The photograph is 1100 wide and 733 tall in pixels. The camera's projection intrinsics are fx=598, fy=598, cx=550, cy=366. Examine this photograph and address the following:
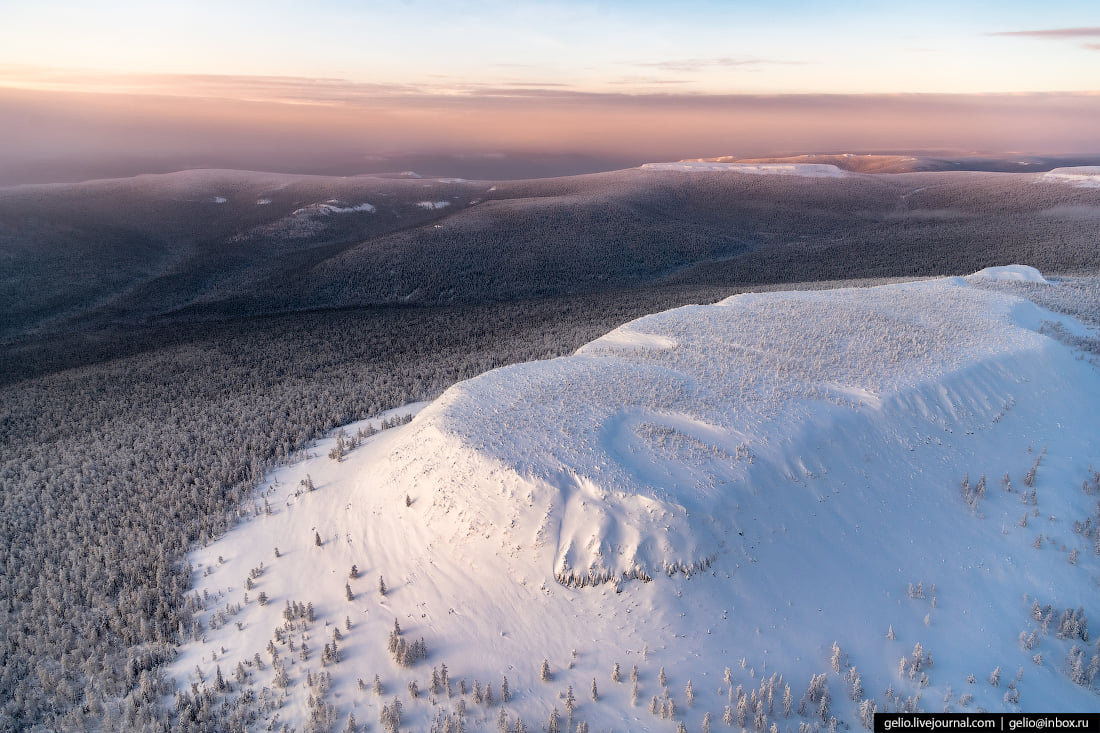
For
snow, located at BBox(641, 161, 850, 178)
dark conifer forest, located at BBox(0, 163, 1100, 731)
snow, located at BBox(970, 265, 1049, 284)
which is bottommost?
dark conifer forest, located at BBox(0, 163, 1100, 731)

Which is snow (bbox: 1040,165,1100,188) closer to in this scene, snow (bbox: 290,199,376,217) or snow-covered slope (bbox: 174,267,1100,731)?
snow-covered slope (bbox: 174,267,1100,731)

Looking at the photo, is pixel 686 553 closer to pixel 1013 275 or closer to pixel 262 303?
pixel 1013 275

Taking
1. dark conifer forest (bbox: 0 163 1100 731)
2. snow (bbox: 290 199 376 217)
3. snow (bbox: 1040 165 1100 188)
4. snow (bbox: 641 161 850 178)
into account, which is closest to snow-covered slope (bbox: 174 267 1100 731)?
dark conifer forest (bbox: 0 163 1100 731)

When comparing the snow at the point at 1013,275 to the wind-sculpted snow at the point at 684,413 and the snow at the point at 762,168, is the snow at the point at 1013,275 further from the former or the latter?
the snow at the point at 762,168

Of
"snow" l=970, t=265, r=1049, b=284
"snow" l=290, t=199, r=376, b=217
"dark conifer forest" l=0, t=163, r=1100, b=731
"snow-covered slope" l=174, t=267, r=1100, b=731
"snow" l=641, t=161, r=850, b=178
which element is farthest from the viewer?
"snow" l=641, t=161, r=850, b=178

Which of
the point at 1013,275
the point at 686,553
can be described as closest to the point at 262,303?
the point at 686,553

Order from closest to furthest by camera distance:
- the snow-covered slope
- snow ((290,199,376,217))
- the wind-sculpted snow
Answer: the snow-covered slope → the wind-sculpted snow → snow ((290,199,376,217))

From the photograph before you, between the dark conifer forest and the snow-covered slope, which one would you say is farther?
the dark conifer forest

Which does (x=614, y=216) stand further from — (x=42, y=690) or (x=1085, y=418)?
(x=42, y=690)
